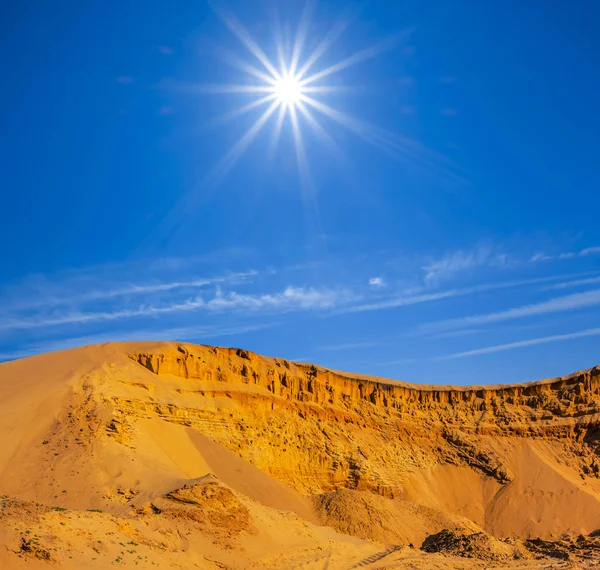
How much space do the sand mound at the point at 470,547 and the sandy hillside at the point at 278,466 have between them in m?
0.10

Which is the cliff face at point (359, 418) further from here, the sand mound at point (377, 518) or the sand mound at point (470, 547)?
the sand mound at point (470, 547)

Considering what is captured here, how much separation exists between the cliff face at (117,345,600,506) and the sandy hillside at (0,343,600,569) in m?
0.11

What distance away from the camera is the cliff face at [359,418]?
34.3 m

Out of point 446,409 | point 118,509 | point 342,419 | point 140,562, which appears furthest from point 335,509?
point 446,409

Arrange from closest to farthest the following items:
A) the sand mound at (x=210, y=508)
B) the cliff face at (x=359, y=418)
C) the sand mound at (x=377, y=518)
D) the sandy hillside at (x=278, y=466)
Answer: the sandy hillside at (x=278, y=466) → the sand mound at (x=210, y=508) → the sand mound at (x=377, y=518) → the cliff face at (x=359, y=418)

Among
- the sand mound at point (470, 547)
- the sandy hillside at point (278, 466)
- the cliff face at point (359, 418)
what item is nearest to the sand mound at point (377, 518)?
the sandy hillside at point (278, 466)

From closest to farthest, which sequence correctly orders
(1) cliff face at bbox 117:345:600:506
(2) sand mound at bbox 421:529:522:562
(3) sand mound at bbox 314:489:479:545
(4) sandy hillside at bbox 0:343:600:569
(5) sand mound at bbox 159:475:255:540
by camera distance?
(4) sandy hillside at bbox 0:343:600:569, (5) sand mound at bbox 159:475:255:540, (2) sand mound at bbox 421:529:522:562, (3) sand mound at bbox 314:489:479:545, (1) cliff face at bbox 117:345:600:506

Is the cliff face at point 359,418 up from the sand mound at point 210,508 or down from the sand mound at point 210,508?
up

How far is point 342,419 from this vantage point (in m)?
40.8

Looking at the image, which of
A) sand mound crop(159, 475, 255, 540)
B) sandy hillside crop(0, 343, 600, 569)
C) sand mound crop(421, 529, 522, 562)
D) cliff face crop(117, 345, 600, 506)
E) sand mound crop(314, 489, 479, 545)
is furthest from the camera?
cliff face crop(117, 345, 600, 506)

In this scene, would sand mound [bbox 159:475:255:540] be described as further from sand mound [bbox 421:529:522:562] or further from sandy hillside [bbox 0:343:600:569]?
sand mound [bbox 421:529:522:562]

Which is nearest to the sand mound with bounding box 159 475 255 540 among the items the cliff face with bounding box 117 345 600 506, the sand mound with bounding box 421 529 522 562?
the cliff face with bounding box 117 345 600 506

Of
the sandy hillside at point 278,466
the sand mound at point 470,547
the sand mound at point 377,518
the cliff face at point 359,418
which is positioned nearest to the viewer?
the sandy hillside at point 278,466

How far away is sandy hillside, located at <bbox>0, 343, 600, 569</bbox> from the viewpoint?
63.1ft
